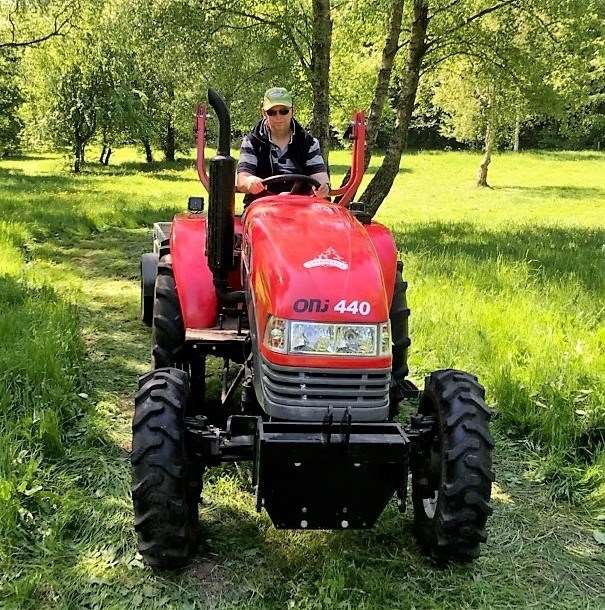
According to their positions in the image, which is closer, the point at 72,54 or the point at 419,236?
the point at 419,236

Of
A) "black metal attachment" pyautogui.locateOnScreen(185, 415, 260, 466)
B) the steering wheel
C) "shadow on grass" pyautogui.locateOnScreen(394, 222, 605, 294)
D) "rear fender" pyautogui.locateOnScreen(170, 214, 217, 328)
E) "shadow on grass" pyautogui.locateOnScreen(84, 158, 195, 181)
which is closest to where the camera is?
"black metal attachment" pyautogui.locateOnScreen(185, 415, 260, 466)

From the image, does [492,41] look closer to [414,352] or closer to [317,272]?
[414,352]

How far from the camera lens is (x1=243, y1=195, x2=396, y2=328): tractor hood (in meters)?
2.91

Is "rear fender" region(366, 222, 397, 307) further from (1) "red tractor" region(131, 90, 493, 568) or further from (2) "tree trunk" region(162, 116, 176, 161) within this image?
(2) "tree trunk" region(162, 116, 176, 161)

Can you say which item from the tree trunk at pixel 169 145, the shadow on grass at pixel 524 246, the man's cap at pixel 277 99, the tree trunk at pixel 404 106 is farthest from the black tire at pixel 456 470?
the tree trunk at pixel 169 145

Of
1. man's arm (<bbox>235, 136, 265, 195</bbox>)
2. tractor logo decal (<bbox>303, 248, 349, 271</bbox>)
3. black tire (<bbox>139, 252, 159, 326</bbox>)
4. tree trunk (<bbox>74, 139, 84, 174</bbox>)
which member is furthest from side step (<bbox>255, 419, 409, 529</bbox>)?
tree trunk (<bbox>74, 139, 84, 174</bbox>)

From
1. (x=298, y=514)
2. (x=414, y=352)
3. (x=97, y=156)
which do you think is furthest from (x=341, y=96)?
(x=97, y=156)

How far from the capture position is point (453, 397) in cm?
315

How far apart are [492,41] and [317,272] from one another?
1032 centimetres

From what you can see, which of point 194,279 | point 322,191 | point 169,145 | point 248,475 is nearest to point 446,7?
point 322,191

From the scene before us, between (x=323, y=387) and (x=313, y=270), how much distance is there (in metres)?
0.47

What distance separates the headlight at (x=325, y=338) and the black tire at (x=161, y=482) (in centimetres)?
52

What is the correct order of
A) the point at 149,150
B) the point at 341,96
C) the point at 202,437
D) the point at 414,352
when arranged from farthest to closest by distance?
the point at 149,150 < the point at 341,96 < the point at 414,352 < the point at 202,437

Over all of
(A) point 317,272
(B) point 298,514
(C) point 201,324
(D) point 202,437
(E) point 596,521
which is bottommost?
(E) point 596,521
